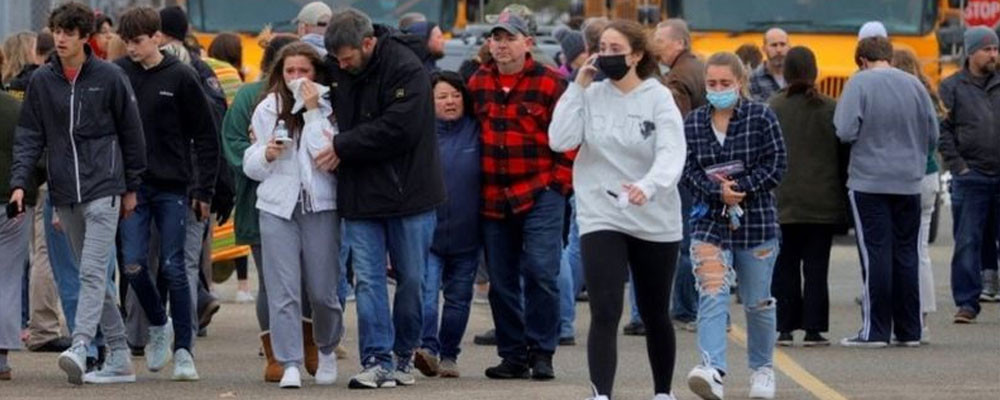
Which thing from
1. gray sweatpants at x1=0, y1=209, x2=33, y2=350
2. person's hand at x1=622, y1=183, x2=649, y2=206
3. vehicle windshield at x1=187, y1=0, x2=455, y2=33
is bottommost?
vehicle windshield at x1=187, y1=0, x2=455, y2=33

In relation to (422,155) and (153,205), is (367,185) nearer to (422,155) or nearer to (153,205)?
(422,155)

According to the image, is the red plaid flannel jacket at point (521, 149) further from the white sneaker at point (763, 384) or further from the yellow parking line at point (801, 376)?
the yellow parking line at point (801, 376)

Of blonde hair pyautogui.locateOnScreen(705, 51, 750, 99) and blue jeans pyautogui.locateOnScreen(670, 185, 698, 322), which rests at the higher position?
blonde hair pyautogui.locateOnScreen(705, 51, 750, 99)

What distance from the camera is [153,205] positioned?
12.8 meters

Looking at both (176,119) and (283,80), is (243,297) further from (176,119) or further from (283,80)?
(283,80)

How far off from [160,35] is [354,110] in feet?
4.67

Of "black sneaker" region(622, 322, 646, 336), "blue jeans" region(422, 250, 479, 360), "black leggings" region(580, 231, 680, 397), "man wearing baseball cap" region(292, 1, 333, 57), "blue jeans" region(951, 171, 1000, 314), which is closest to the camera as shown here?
"black leggings" region(580, 231, 680, 397)

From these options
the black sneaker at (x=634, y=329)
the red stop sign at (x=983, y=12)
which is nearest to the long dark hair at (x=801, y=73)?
the black sneaker at (x=634, y=329)

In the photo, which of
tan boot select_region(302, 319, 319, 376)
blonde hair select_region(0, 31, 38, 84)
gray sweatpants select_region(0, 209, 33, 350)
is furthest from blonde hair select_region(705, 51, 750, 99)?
blonde hair select_region(0, 31, 38, 84)

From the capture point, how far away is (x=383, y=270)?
479 inches

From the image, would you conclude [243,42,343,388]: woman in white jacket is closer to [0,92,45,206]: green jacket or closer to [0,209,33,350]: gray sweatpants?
[0,92,45,206]: green jacket

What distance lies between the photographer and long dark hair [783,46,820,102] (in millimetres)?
14766

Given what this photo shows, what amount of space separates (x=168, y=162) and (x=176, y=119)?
23cm

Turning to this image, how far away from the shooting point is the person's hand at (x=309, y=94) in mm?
12086
